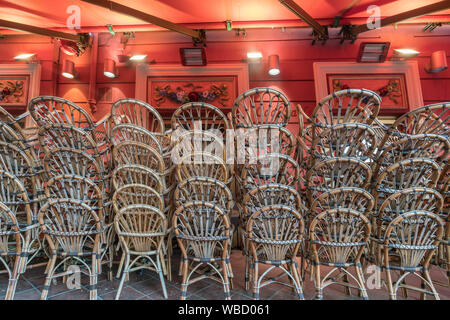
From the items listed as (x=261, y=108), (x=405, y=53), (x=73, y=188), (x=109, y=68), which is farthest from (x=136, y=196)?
(x=405, y=53)

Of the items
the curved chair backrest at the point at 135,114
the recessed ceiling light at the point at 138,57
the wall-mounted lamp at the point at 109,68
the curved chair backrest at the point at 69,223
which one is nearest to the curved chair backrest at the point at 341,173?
the curved chair backrest at the point at 135,114

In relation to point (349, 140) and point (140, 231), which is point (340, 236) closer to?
point (349, 140)

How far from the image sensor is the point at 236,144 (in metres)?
2.03

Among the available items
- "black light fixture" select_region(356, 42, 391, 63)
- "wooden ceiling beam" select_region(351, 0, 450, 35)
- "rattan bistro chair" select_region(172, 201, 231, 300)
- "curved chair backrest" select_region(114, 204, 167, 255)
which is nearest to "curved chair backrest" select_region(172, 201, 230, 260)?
"rattan bistro chair" select_region(172, 201, 231, 300)

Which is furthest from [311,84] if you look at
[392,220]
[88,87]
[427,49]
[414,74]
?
[88,87]

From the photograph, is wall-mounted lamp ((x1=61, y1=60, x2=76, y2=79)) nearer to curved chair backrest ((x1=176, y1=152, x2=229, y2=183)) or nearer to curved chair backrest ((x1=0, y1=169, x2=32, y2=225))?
curved chair backrest ((x1=0, y1=169, x2=32, y2=225))

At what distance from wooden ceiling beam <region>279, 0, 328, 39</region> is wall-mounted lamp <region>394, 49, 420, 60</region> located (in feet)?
4.16

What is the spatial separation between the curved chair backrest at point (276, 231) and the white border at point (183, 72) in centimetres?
303

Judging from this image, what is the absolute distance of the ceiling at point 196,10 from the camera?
11.1 ft

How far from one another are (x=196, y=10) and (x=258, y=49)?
4.28 feet

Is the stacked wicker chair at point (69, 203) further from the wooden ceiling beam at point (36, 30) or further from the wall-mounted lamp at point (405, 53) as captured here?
the wall-mounted lamp at point (405, 53)

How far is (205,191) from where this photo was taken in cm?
180
